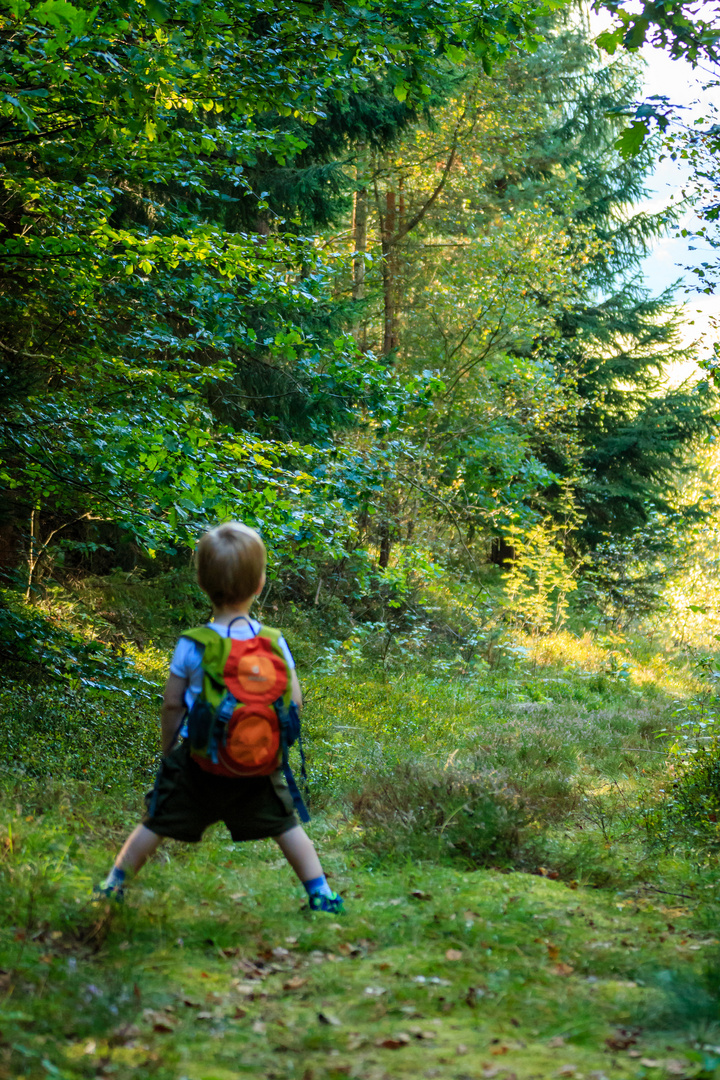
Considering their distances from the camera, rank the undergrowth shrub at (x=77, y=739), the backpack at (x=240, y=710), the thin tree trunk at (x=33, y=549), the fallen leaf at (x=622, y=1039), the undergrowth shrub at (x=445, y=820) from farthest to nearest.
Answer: the thin tree trunk at (x=33, y=549) < the undergrowth shrub at (x=77, y=739) < the undergrowth shrub at (x=445, y=820) < the backpack at (x=240, y=710) < the fallen leaf at (x=622, y=1039)

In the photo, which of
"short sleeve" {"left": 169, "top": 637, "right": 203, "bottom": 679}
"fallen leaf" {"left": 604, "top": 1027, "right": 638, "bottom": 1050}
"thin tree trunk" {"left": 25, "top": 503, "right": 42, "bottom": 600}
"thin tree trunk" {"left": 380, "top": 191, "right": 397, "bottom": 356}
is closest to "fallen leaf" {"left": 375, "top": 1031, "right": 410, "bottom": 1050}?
"fallen leaf" {"left": 604, "top": 1027, "right": 638, "bottom": 1050}

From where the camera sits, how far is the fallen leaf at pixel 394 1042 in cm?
262

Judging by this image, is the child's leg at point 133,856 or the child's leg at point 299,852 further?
the child's leg at point 299,852

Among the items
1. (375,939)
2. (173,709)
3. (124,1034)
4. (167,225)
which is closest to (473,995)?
(375,939)

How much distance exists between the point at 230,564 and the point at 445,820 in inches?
88.9

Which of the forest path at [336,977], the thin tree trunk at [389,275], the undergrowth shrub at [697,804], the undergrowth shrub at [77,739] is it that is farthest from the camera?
the thin tree trunk at [389,275]

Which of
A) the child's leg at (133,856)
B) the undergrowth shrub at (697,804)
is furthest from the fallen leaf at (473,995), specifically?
the undergrowth shrub at (697,804)

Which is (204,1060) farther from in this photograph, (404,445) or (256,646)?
(404,445)

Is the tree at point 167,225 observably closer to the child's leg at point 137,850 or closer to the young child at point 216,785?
the young child at point 216,785

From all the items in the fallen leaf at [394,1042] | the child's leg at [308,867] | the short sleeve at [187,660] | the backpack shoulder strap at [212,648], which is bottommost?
the child's leg at [308,867]

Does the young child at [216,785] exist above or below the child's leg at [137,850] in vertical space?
above

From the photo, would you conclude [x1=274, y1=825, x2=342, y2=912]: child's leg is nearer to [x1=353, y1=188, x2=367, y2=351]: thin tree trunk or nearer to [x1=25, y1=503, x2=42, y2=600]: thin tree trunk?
[x1=25, y1=503, x2=42, y2=600]: thin tree trunk

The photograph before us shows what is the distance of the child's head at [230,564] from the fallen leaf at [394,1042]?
1733 mm

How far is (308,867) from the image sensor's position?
372cm
